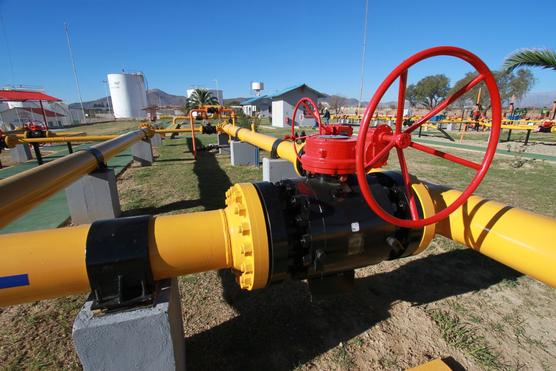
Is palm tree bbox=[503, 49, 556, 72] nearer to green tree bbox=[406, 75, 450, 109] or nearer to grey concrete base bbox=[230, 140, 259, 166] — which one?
grey concrete base bbox=[230, 140, 259, 166]

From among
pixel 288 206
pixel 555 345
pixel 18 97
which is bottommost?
pixel 555 345

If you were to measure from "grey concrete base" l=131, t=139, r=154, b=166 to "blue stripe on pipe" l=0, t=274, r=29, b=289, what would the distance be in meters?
6.93

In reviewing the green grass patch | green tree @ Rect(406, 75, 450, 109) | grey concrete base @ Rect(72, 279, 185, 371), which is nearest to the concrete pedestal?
the green grass patch

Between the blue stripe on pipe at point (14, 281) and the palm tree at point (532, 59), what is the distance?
8099 millimetres

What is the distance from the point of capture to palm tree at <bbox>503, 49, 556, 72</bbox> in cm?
559

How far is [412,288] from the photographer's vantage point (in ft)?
8.09

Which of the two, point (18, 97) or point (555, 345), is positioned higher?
point (18, 97)

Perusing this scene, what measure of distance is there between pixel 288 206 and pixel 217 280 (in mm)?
1556

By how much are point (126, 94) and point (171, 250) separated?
65.1 m

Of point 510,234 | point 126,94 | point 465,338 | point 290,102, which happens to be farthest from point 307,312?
point 126,94

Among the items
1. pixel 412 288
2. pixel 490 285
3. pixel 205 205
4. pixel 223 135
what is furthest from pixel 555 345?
pixel 223 135

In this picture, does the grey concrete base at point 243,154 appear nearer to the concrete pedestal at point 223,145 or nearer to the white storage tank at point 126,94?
the concrete pedestal at point 223,145

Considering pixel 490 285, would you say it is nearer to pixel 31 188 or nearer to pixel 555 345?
pixel 555 345

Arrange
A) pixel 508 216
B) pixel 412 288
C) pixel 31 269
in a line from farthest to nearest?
1. pixel 412 288
2. pixel 508 216
3. pixel 31 269
